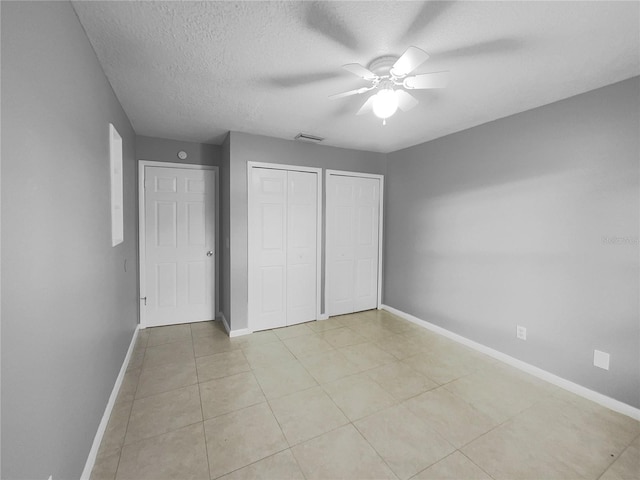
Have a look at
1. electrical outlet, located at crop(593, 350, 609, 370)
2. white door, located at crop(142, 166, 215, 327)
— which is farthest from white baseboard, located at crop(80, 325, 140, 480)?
electrical outlet, located at crop(593, 350, 609, 370)

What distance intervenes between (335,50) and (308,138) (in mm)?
1772

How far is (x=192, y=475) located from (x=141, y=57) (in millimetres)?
2527

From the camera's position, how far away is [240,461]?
64.7 inches

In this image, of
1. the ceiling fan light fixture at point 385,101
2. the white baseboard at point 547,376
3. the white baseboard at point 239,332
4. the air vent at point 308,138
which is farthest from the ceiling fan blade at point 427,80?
the white baseboard at point 239,332

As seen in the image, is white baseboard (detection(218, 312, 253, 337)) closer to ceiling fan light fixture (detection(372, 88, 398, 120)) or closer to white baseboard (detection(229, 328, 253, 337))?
white baseboard (detection(229, 328, 253, 337))

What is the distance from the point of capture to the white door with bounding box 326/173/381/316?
3.97m

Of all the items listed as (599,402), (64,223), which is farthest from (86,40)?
(599,402)

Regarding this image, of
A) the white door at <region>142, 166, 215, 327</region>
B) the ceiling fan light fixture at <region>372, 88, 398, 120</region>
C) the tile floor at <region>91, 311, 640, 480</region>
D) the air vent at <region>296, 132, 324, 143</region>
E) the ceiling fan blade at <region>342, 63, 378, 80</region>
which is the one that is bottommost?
the tile floor at <region>91, 311, 640, 480</region>

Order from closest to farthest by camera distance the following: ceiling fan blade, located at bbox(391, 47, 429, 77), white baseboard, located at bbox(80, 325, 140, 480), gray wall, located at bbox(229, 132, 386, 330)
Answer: ceiling fan blade, located at bbox(391, 47, 429, 77) → white baseboard, located at bbox(80, 325, 140, 480) → gray wall, located at bbox(229, 132, 386, 330)

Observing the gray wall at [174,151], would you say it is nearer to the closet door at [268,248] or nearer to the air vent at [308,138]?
the closet door at [268,248]

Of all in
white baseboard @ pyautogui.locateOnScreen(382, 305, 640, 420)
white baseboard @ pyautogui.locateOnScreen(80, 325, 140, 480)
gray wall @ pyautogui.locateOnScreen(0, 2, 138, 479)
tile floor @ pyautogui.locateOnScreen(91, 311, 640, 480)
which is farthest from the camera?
white baseboard @ pyautogui.locateOnScreen(382, 305, 640, 420)

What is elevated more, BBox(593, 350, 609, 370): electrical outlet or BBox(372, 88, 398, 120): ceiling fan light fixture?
BBox(372, 88, 398, 120): ceiling fan light fixture

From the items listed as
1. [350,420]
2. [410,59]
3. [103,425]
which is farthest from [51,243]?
[350,420]

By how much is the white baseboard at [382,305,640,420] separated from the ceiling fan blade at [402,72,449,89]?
261 centimetres
